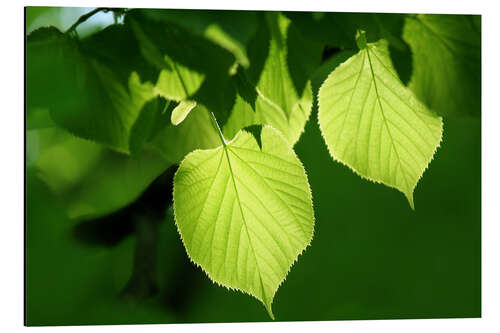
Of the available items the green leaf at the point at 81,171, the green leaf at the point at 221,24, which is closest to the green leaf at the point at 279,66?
the green leaf at the point at 221,24

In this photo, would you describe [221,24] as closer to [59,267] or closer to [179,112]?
[179,112]

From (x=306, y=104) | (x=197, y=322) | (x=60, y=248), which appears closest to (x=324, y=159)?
(x=197, y=322)

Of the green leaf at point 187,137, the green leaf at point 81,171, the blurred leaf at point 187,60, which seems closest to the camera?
the blurred leaf at point 187,60

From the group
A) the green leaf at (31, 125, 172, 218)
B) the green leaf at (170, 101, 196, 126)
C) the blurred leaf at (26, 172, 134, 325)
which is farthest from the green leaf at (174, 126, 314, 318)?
the blurred leaf at (26, 172, 134, 325)

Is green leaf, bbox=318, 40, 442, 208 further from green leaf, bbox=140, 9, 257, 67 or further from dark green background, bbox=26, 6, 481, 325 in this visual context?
dark green background, bbox=26, 6, 481, 325

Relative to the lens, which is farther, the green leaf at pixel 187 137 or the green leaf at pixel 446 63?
the green leaf at pixel 187 137

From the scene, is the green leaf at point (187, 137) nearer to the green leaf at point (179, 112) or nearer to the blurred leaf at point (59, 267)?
the green leaf at point (179, 112)
